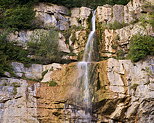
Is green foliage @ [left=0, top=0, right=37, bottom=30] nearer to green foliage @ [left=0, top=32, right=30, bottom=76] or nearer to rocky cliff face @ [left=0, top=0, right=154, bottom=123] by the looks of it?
green foliage @ [left=0, top=32, right=30, bottom=76]

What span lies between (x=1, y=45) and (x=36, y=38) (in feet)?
11.4

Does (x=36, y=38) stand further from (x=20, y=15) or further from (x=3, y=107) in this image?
(x=3, y=107)

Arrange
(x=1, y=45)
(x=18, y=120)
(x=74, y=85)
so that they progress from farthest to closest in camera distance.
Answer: (x=1, y=45)
(x=74, y=85)
(x=18, y=120)

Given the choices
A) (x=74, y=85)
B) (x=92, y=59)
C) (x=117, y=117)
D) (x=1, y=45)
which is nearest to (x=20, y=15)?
(x=1, y=45)

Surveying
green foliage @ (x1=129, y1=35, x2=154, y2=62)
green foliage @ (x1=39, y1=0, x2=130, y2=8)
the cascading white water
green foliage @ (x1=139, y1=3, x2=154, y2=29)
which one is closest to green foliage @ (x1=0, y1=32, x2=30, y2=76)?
the cascading white water

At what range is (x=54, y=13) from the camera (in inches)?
1051

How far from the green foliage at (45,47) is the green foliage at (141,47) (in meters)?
6.58

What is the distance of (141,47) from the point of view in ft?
65.5

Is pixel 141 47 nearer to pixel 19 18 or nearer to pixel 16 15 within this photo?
pixel 19 18

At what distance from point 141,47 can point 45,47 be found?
8243mm

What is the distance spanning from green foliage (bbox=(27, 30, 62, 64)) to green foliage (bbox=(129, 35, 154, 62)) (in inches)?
259

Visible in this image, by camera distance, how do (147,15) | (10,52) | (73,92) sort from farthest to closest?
(147,15) → (10,52) → (73,92)

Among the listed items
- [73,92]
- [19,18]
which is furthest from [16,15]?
[73,92]

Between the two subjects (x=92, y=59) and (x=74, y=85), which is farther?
(x=92, y=59)
